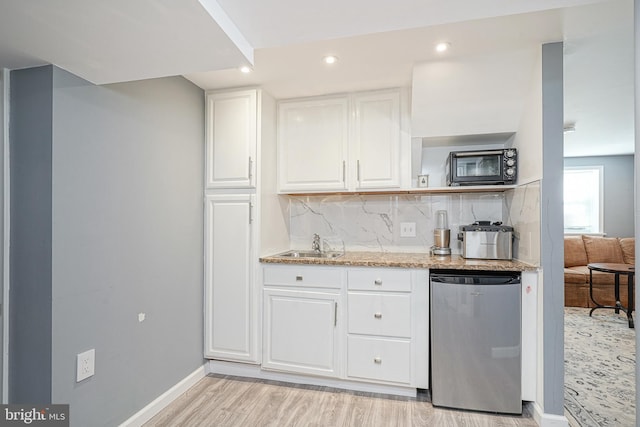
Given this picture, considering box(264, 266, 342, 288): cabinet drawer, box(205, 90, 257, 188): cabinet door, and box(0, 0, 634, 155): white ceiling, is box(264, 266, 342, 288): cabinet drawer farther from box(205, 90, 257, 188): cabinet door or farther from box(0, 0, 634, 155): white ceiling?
box(0, 0, 634, 155): white ceiling

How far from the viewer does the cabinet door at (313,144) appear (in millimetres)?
2699

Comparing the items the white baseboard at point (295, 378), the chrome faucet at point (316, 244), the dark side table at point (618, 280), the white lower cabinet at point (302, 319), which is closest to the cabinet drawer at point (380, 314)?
the white lower cabinet at point (302, 319)

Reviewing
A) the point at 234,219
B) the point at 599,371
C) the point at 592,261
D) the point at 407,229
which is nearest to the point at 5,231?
the point at 234,219

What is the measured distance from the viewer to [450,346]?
213 cm

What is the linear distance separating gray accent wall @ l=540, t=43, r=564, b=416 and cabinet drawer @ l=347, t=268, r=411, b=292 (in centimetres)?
81

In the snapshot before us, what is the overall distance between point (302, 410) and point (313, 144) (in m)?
1.96

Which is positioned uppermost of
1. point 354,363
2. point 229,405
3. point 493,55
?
point 493,55

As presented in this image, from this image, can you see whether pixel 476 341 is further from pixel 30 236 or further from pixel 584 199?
pixel 584 199

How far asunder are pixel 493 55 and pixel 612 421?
2.36m

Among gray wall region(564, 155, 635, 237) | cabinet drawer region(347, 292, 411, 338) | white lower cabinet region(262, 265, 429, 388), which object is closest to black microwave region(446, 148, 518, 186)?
white lower cabinet region(262, 265, 429, 388)

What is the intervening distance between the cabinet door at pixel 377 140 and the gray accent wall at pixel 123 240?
49.9 inches

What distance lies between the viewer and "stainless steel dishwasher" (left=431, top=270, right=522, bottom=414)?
204 cm

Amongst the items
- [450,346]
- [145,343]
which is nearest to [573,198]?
[450,346]

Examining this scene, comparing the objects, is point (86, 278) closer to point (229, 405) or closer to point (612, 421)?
point (229, 405)
